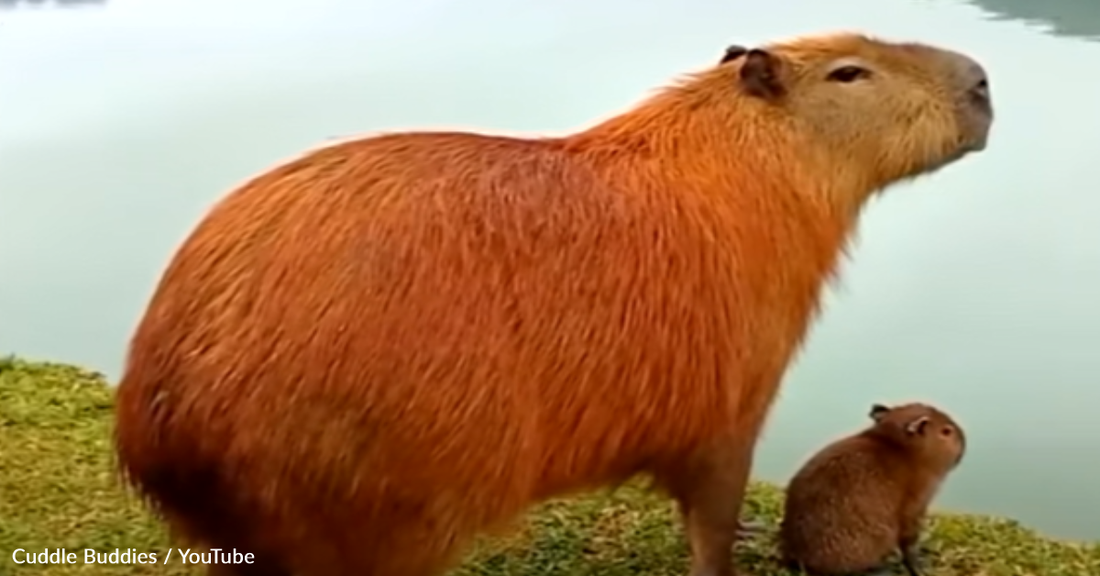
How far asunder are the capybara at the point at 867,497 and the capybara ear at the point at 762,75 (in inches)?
22.4

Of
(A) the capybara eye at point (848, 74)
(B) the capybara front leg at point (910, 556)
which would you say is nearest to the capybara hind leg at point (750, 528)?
(B) the capybara front leg at point (910, 556)

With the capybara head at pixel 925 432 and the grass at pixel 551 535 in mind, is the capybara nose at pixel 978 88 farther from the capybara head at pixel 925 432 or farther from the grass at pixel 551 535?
the grass at pixel 551 535

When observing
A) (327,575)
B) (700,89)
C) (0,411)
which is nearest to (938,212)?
(700,89)

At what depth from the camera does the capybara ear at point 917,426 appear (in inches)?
95.1

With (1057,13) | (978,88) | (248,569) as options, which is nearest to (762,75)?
(978,88)

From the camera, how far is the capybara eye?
7.28ft

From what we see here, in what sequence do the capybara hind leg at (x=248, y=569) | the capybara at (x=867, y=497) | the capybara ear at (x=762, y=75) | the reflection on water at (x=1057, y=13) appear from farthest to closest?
the reflection on water at (x=1057, y=13)
the capybara at (x=867, y=497)
the capybara ear at (x=762, y=75)
the capybara hind leg at (x=248, y=569)

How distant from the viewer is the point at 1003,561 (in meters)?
2.50

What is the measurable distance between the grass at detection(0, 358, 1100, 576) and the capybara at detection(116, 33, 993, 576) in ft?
1.16

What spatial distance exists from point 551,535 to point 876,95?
872 mm

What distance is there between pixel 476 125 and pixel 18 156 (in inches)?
50.9

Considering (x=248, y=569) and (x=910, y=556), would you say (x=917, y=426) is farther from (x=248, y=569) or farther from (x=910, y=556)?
(x=248, y=569)

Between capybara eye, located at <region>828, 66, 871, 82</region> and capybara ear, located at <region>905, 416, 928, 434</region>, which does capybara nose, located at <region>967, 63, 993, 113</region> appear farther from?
capybara ear, located at <region>905, 416, 928, 434</region>

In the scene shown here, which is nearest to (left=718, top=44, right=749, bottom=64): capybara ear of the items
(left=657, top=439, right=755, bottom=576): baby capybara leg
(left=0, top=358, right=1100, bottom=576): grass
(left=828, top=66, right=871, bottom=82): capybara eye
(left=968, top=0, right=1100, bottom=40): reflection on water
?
(left=828, top=66, right=871, bottom=82): capybara eye
